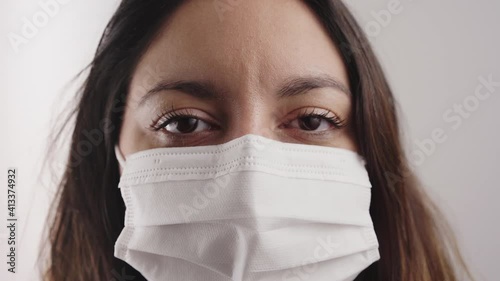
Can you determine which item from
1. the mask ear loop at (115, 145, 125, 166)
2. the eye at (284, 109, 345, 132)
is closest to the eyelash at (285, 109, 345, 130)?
the eye at (284, 109, 345, 132)

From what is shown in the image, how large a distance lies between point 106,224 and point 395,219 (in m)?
0.63

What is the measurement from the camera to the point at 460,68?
4.53ft

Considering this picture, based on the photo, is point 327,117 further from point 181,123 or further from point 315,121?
point 181,123

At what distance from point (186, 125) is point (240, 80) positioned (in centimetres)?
15

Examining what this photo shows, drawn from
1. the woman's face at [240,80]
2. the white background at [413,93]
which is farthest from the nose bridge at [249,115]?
the white background at [413,93]

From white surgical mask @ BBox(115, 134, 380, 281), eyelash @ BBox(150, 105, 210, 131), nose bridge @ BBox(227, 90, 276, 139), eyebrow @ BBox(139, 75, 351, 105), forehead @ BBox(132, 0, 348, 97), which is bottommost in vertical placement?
white surgical mask @ BBox(115, 134, 380, 281)

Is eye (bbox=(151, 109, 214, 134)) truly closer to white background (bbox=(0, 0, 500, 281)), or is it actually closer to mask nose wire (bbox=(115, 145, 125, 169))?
mask nose wire (bbox=(115, 145, 125, 169))

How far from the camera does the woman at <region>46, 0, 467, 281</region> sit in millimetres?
986

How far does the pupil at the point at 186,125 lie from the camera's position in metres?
Answer: 1.04

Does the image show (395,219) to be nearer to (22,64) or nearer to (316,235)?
(316,235)

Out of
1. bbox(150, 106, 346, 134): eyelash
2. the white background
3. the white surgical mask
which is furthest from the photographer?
the white background

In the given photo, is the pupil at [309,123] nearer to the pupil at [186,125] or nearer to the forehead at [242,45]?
the forehead at [242,45]

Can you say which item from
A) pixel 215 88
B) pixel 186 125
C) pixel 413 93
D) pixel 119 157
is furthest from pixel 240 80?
pixel 413 93

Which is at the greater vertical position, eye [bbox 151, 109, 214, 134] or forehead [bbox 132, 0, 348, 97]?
forehead [bbox 132, 0, 348, 97]
